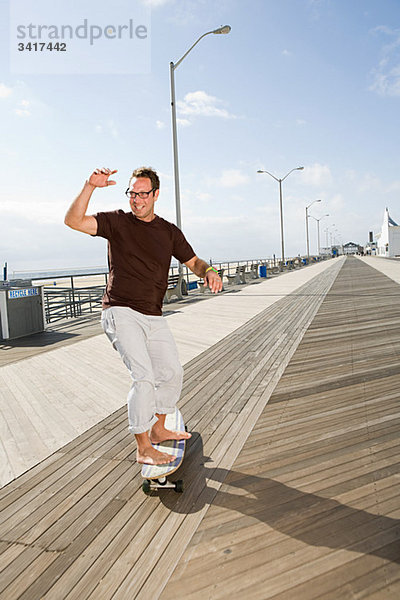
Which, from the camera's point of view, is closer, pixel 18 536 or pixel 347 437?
pixel 18 536

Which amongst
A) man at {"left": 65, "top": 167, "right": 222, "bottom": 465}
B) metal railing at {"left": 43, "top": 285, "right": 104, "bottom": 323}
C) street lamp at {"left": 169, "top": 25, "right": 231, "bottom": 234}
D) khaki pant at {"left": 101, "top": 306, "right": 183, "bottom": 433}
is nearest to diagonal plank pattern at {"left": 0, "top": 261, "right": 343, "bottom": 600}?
man at {"left": 65, "top": 167, "right": 222, "bottom": 465}

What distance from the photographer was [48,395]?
4742mm

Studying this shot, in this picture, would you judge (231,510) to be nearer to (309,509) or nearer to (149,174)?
(309,509)

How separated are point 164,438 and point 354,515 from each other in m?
1.42

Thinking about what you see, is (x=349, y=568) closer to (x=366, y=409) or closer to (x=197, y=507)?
(x=197, y=507)

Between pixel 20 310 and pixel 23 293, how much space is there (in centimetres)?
37

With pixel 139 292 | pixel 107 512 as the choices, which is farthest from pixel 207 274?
pixel 107 512

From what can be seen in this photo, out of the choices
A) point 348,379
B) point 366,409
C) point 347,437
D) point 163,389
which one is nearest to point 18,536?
point 163,389

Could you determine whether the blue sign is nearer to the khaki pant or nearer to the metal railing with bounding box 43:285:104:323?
the metal railing with bounding box 43:285:104:323

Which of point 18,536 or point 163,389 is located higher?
point 163,389

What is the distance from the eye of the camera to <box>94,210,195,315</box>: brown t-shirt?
105 inches

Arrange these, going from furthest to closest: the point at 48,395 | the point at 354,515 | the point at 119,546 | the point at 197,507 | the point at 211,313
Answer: the point at 211,313
the point at 48,395
the point at 197,507
the point at 354,515
the point at 119,546

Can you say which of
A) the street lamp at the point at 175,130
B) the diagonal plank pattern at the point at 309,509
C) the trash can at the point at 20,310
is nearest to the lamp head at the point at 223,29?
the street lamp at the point at 175,130

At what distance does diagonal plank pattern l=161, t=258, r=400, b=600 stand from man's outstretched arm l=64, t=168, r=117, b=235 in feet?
6.19
